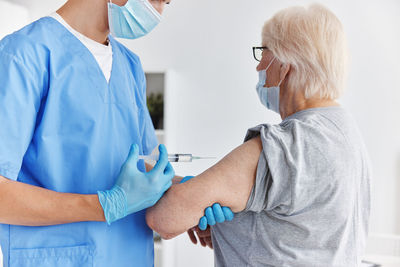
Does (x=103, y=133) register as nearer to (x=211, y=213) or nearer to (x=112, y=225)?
(x=112, y=225)

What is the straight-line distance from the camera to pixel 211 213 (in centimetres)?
107

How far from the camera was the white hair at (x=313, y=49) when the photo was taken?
1150mm

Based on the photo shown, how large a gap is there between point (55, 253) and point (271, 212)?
0.56 metres

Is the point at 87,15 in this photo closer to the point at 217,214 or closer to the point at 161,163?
the point at 161,163

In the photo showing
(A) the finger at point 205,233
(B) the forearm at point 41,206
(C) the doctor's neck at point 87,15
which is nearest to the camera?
(B) the forearm at point 41,206

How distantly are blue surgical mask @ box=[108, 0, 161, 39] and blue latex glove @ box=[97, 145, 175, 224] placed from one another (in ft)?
1.19

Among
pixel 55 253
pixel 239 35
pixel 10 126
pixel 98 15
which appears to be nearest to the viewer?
pixel 10 126

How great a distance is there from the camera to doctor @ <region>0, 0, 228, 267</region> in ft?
3.27

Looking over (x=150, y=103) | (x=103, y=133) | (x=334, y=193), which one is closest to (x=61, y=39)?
(x=103, y=133)

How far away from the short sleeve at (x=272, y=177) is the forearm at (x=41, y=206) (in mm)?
388

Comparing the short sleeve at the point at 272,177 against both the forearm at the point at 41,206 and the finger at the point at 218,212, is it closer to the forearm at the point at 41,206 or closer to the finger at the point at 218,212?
the finger at the point at 218,212

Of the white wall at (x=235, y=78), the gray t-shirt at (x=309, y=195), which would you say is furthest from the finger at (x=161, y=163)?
the white wall at (x=235, y=78)

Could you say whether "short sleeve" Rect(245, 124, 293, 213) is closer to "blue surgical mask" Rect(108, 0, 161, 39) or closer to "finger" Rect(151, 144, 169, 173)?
"finger" Rect(151, 144, 169, 173)

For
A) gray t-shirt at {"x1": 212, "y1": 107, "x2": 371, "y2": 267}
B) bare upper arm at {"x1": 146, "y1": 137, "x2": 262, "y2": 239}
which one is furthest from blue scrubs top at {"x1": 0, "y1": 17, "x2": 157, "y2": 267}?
gray t-shirt at {"x1": 212, "y1": 107, "x2": 371, "y2": 267}
